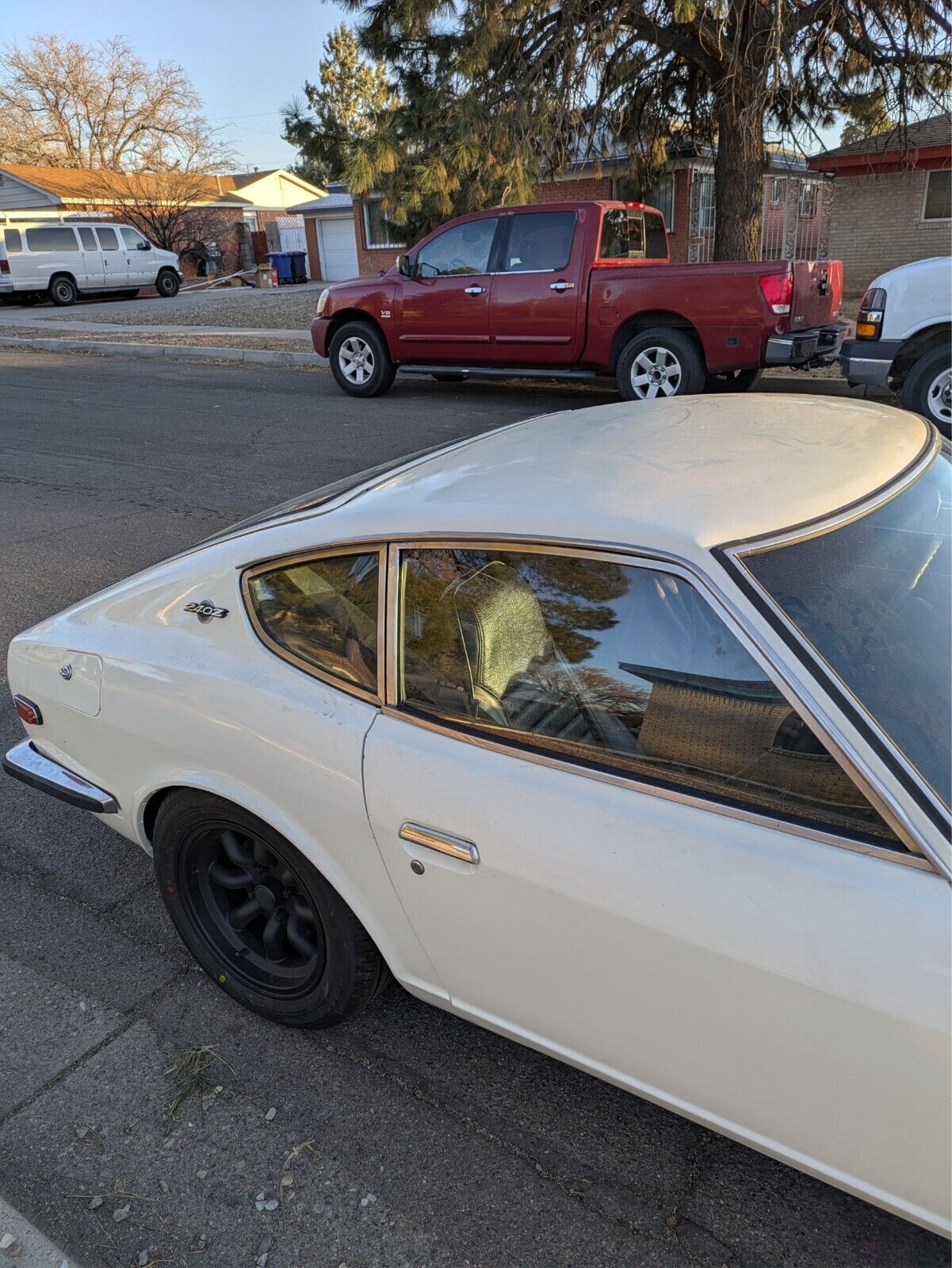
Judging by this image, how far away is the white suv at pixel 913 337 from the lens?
25.7ft

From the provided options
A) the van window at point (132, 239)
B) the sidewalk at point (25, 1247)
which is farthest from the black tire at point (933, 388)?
the van window at point (132, 239)

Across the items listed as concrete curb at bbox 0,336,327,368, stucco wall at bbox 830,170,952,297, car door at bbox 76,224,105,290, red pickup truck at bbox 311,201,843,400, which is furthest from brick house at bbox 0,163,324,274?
red pickup truck at bbox 311,201,843,400

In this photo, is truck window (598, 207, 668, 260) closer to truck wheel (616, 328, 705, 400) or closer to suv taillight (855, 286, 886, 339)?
truck wheel (616, 328, 705, 400)

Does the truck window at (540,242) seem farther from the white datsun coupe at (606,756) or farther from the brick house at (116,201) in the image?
the brick house at (116,201)

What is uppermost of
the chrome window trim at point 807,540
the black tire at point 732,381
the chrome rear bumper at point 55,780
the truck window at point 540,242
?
the truck window at point 540,242

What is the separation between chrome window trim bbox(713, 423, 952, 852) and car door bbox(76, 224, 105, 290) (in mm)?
28549

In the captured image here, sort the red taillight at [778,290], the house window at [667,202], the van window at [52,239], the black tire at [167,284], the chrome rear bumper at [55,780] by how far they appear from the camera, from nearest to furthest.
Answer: the chrome rear bumper at [55,780]
the red taillight at [778,290]
the house window at [667,202]
the van window at [52,239]
the black tire at [167,284]

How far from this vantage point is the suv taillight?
8055 mm

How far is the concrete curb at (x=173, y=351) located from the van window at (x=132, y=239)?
938cm

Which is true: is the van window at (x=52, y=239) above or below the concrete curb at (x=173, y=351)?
above

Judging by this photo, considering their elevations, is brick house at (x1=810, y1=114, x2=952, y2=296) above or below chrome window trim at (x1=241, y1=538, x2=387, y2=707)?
above

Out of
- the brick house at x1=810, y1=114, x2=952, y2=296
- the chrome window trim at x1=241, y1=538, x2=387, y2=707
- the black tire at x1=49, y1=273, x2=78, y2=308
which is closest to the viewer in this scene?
the chrome window trim at x1=241, y1=538, x2=387, y2=707

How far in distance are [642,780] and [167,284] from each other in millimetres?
29929

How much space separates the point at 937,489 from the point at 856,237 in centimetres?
2325
